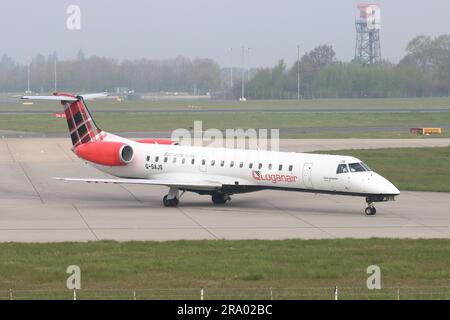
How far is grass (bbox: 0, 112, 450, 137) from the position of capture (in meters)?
93.9

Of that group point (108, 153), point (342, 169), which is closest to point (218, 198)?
point (108, 153)

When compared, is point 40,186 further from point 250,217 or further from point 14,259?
point 14,259

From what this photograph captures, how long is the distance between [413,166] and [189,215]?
20.6m

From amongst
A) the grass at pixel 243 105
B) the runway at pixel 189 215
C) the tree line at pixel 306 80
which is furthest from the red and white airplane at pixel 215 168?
the tree line at pixel 306 80

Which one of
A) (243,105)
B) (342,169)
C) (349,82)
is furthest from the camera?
(349,82)

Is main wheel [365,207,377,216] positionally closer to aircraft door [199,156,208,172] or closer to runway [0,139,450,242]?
runway [0,139,450,242]

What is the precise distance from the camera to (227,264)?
1095 inches

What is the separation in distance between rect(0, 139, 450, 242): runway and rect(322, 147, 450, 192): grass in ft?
9.86

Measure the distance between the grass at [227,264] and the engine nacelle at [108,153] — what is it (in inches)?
454

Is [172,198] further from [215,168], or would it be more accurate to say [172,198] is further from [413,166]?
[413,166]

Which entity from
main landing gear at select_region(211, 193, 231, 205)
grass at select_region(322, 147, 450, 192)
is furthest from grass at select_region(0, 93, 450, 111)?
main landing gear at select_region(211, 193, 231, 205)
